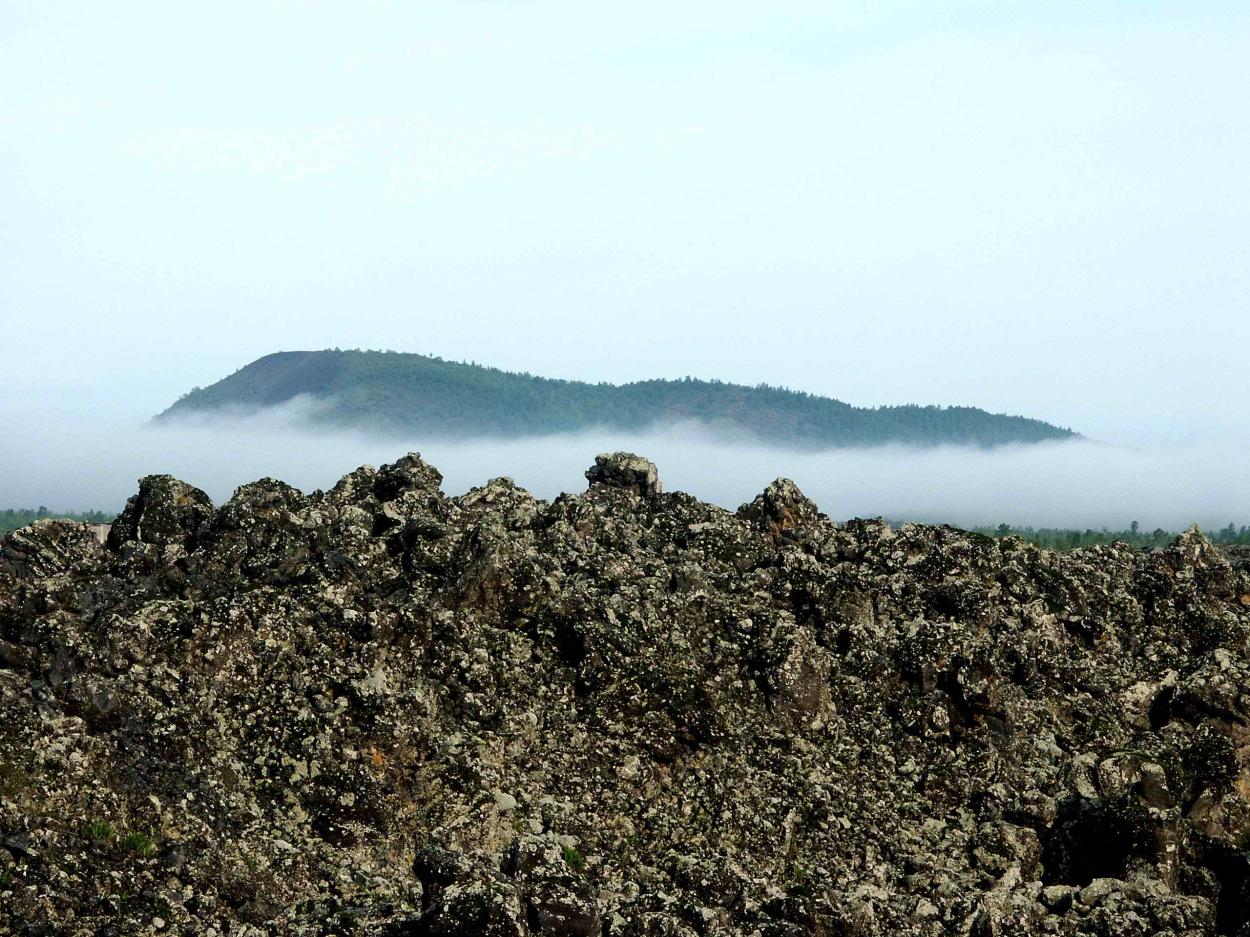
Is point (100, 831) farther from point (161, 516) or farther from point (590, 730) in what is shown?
point (161, 516)

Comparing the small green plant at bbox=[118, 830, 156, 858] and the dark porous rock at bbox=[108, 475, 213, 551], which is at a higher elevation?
the dark porous rock at bbox=[108, 475, 213, 551]

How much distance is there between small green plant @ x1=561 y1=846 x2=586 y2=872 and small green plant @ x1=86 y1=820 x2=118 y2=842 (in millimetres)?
11585

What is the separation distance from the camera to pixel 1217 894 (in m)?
42.1

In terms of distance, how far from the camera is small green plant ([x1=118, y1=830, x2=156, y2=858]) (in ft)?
132

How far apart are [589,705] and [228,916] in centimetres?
1339

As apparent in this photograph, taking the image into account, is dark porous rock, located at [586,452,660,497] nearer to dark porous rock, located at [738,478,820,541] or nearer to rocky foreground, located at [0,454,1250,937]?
dark porous rock, located at [738,478,820,541]

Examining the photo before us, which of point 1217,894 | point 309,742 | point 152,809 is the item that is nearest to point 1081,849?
point 1217,894

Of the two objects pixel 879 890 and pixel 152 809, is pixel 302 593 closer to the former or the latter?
pixel 152 809

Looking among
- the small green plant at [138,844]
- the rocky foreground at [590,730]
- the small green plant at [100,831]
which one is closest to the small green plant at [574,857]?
the rocky foreground at [590,730]

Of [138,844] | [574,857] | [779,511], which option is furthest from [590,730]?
[779,511]

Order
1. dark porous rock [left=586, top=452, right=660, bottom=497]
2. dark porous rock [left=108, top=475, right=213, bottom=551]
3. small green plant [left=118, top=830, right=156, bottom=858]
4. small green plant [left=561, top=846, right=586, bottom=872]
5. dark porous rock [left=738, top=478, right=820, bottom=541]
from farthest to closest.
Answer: dark porous rock [left=586, top=452, right=660, bottom=497] → dark porous rock [left=738, top=478, right=820, bottom=541] → dark porous rock [left=108, top=475, right=213, bottom=551] → small green plant [left=561, top=846, right=586, bottom=872] → small green plant [left=118, top=830, right=156, bottom=858]

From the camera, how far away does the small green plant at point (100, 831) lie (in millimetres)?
40188

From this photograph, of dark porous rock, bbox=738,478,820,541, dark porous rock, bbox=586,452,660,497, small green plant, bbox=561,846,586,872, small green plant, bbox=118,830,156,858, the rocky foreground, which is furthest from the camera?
dark porous rock, bbox=586,452,660,497

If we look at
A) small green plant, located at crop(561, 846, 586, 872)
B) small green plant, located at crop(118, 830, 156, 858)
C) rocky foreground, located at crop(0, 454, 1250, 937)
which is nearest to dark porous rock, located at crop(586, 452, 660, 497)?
rocky foreground, located at crop(0, 454, 1250, 937)
